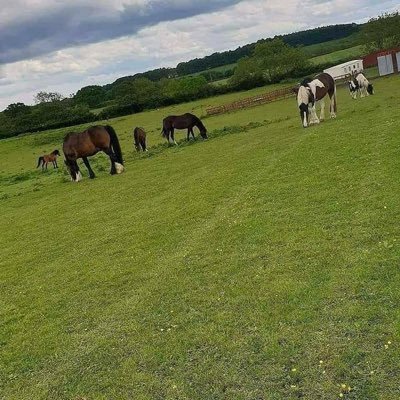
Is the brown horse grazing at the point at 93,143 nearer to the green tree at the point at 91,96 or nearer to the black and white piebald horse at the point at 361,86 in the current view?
the black and white piebald horse at the point at 361,86

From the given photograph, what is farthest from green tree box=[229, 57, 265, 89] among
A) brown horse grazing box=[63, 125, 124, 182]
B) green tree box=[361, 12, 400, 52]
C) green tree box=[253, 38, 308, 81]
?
brown horse grazing box=[63, 125, 124, 182]

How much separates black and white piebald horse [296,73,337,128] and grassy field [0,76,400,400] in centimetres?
684

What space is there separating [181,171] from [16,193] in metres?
8.43

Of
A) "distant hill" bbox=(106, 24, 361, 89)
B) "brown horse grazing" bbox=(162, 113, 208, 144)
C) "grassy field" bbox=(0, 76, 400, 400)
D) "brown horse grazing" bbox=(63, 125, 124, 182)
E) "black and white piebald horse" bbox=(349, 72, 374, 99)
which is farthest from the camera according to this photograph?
"distant hill" bbox=(106, 24, 361, 89)

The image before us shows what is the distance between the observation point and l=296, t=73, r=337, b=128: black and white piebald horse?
1984cm

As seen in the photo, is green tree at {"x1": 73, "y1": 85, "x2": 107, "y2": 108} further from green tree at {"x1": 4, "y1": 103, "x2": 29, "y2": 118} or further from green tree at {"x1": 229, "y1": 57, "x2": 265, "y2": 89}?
green tree at {"x1": 229, "y1": 57, "x2": 265, "y2": 89}

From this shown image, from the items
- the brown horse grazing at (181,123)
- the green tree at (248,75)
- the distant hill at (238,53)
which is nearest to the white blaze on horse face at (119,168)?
the brown horse grazing at (181,123)

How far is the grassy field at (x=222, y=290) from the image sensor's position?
14.4ft

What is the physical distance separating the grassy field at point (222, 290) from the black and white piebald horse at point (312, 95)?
6.84 m

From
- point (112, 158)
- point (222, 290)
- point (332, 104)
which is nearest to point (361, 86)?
point (332, 104)

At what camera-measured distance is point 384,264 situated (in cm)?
572

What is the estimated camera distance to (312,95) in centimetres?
1997

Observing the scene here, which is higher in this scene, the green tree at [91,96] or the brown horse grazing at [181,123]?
the green tree at [91,96]

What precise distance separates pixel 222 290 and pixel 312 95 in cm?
1562
